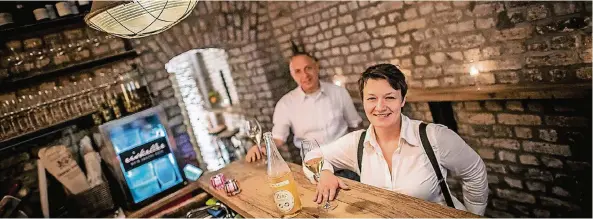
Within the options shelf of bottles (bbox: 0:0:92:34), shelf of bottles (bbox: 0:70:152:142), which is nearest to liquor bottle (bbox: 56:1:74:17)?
shelf of bottles (bbox: 0:0:92:34)

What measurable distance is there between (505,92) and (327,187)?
5.24ft

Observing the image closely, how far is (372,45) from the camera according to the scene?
3.66 m

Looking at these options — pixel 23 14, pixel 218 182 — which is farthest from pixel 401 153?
pixel 23 14

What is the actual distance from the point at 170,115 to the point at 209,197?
1.53 meters

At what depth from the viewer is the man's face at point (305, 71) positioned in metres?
3.15

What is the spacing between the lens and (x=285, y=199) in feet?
5.23

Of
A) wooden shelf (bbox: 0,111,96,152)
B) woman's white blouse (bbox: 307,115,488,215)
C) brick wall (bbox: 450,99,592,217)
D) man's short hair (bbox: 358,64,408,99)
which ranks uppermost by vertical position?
wooden shelf (bbox: 0,111,96,152)

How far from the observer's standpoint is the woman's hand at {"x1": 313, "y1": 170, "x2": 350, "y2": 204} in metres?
1.69

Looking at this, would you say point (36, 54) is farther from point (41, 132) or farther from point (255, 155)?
point (255, 155)

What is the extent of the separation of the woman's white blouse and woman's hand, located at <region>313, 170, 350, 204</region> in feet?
0.57

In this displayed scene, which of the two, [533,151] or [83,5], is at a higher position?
[83,5]

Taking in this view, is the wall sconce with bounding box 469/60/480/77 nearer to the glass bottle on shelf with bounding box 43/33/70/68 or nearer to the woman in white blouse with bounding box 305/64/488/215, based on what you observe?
the woman in white blouse with bounding box 305/64/488/215

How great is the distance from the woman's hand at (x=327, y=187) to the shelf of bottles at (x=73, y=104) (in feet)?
6.93

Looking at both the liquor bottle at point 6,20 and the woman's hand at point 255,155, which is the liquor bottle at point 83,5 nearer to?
the liquor bottle at point 6,20
